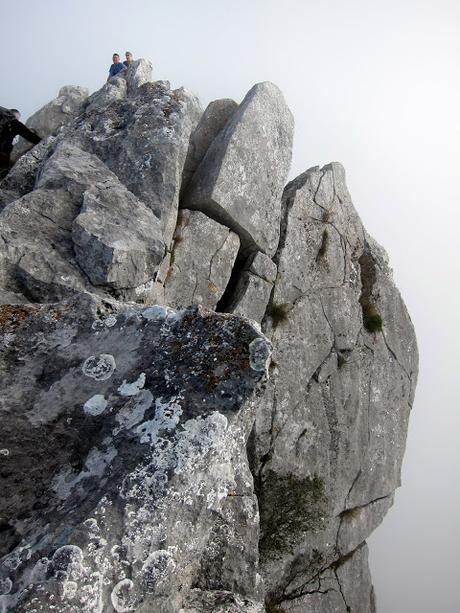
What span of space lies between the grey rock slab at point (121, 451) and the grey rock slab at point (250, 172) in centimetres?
874

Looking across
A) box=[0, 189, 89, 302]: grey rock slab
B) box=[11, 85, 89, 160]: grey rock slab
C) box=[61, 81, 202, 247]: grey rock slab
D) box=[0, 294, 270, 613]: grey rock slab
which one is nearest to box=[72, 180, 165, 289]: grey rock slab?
box=[0, 189, 89, 302]: grey rock slab

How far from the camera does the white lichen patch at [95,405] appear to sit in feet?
17.4

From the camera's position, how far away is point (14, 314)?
6.18 m

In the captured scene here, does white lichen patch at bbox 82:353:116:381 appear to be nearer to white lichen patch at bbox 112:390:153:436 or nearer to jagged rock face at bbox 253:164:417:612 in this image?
white lichen patch at bbox 112:390:153:436

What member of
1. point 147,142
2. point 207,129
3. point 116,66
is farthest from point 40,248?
point 116,66

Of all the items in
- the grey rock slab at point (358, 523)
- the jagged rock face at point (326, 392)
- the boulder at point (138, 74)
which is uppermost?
the boulder at point (138, 74)

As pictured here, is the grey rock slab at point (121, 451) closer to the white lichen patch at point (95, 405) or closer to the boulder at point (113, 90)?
the white lichen patch at point (95, 405)

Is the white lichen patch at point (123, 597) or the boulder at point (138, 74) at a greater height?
the boulder at point (138, 74)

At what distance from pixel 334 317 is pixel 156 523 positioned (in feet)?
45.6

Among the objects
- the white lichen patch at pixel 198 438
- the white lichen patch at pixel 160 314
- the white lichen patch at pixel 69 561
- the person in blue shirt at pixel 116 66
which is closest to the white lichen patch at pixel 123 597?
the white lichen patch at pixel 69 561

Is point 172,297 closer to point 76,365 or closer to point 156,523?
point 76,365

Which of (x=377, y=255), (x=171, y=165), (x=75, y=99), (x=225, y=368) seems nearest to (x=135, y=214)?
(x=171, y=165)

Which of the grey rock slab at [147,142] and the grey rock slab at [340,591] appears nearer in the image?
the grey rock slab at [147,142]

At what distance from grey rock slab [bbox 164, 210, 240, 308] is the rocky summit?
0.06 metres
